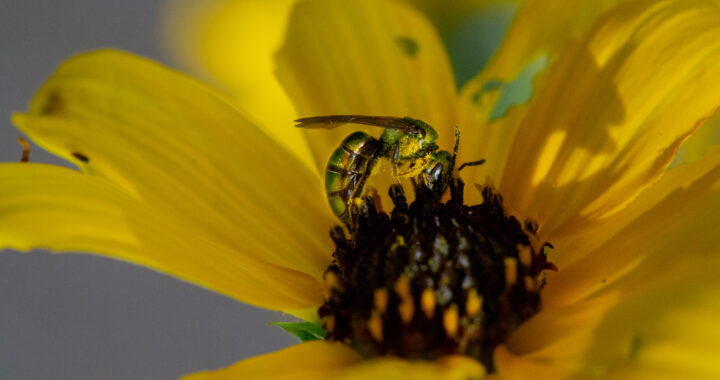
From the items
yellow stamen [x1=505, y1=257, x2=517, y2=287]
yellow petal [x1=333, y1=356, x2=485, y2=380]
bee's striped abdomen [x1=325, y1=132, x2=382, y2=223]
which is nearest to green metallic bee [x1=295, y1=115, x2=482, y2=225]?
bee's striped abdomen [x1=325, y1=132, x2=382, y2=223]

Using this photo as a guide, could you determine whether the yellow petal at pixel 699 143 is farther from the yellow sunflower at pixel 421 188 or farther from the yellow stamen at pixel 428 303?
the yellow stamen at pixel 428 303

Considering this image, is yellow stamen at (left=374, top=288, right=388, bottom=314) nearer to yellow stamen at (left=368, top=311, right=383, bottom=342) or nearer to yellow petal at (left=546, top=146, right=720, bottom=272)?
yellow stamen at (left=368, top=311, right=383, bottom=342)

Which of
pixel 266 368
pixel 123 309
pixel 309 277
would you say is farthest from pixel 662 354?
pixel 123 309

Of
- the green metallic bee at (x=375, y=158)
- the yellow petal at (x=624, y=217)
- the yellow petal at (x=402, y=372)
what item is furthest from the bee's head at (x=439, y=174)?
the yellow petal at (x=402, y=372)

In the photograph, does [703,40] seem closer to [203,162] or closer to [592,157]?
[592,157]

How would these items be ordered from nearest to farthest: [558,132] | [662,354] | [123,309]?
[662,354], [558,132], [123,309]

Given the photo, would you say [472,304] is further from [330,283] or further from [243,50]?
[243,50]

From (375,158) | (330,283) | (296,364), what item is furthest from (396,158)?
(296,364)
